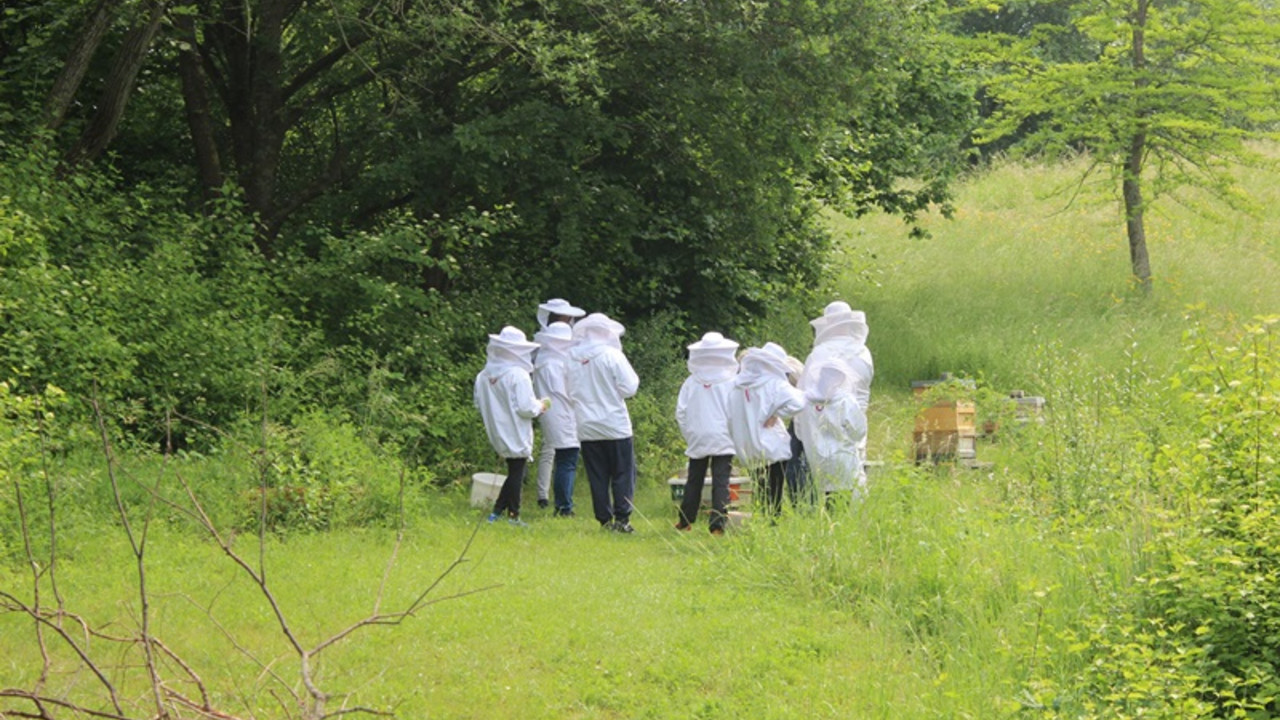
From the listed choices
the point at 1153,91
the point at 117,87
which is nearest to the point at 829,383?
the point at 117,87

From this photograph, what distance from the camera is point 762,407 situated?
531 inches

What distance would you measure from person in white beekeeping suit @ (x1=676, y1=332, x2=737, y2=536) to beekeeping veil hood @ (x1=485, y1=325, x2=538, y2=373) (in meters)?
1.63

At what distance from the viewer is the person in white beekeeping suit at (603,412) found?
14.5m

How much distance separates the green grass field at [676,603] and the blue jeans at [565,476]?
1.33ft

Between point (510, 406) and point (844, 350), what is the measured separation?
10.9 feet

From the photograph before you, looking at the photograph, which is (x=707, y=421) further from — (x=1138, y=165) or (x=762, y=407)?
(x=1138, y=165)

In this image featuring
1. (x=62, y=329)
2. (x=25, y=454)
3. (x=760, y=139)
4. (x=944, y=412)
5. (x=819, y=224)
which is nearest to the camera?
(x=25, y=454)

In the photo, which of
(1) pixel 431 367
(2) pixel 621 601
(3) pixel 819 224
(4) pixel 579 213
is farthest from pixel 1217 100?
(2) pixel 621 601

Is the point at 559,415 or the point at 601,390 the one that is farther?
the point at 559,415

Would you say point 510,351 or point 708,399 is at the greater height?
point 510,351

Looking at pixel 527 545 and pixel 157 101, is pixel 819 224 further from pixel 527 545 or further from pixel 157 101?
pixel 527 545

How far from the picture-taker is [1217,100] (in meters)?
25.8

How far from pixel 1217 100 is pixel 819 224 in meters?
7.38

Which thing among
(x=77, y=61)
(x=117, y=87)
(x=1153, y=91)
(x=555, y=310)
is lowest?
(x=555, y=310)
